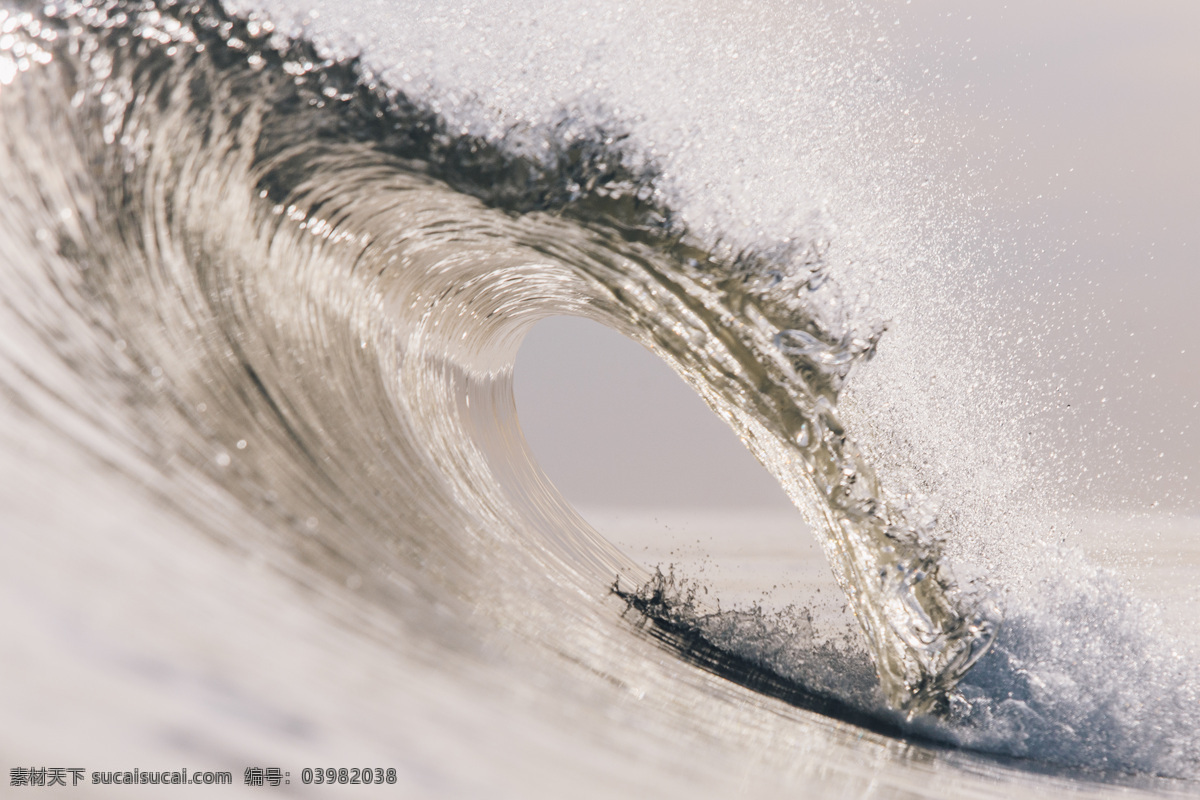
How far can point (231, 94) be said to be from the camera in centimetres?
133

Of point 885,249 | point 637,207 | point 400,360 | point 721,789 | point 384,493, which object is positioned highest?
point 885,249

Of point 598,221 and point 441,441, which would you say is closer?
point 598,221

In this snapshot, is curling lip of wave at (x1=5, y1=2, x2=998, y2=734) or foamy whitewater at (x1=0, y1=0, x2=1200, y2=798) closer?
foamy whitewater at (x1=0, y1=0, x2=1200, y2=798)

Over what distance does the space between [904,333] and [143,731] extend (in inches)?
57.9

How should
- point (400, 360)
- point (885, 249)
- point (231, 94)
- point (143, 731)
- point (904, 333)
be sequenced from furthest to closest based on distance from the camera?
point (400, 360)
point (904, 333)
point (885, 249)
point (231, 94)
point (143, 731)

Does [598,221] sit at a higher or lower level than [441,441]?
higher

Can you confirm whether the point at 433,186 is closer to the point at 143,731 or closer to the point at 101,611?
the point at 101,611

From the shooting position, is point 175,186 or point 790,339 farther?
point 790,339

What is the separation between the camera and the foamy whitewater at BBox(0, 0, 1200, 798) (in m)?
1.00

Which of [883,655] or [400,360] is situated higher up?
[400,360]

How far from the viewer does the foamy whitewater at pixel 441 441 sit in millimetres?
1005

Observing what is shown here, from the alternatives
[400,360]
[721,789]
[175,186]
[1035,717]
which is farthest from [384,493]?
[1035,717]

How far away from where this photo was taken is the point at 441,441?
74.4 inches

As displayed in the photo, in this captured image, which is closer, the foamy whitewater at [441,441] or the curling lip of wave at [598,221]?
the foamy whitewater at [441,441]
